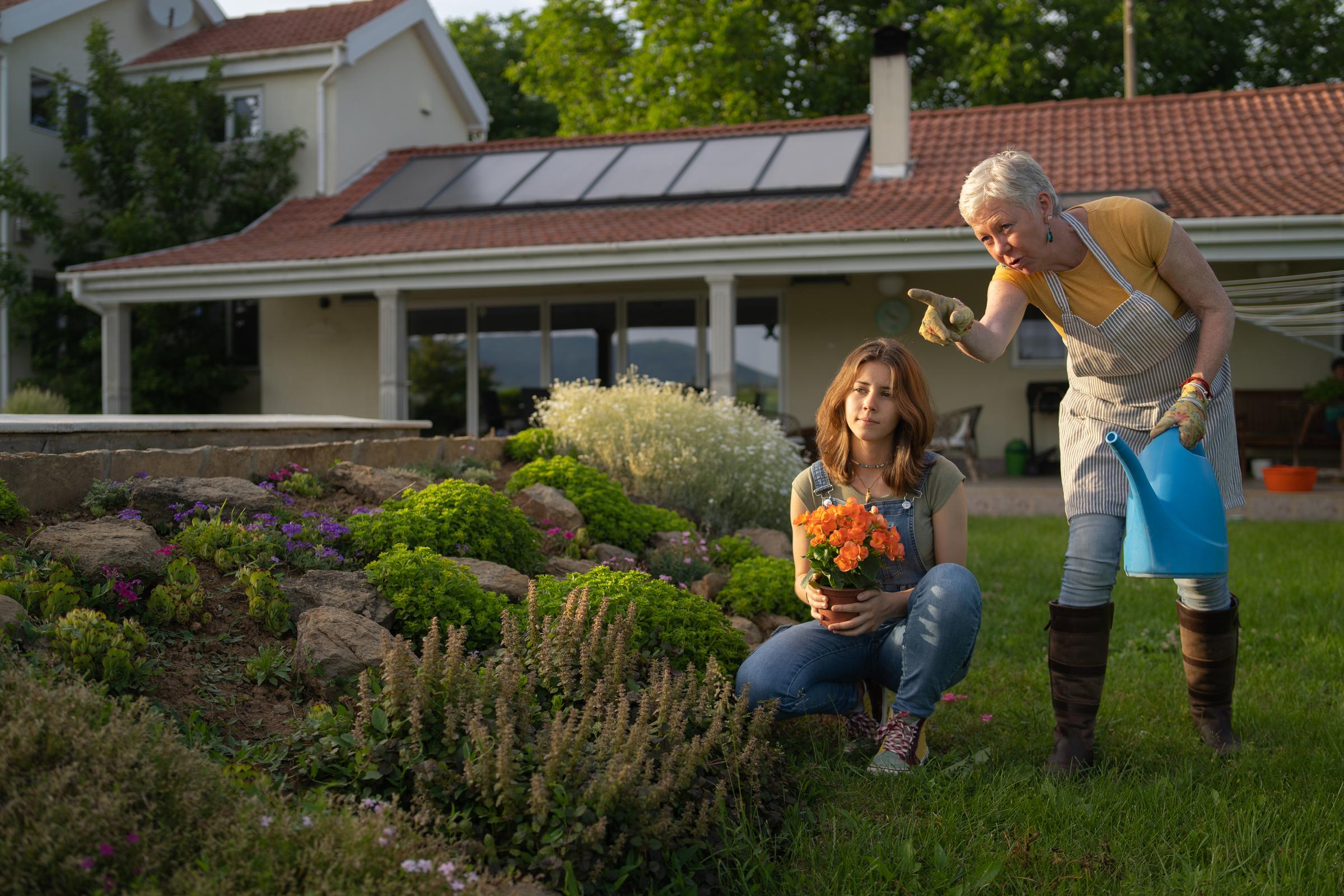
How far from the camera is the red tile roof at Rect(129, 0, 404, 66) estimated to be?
15430 millimetres

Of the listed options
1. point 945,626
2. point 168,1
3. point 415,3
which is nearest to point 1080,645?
point 945,626

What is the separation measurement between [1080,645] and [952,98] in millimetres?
21766

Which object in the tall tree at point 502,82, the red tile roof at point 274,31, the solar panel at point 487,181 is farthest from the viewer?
the tall tree at point 502,82

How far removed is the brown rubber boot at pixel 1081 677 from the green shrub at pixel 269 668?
2044mm

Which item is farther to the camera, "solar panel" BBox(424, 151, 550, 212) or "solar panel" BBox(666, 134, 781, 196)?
"solar panel" BBox(424, 151, 550, 212)

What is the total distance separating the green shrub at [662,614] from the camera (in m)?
3.12

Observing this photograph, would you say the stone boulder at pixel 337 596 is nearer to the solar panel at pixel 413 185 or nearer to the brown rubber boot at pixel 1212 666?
the brown rubber boot at pixel 1212 666

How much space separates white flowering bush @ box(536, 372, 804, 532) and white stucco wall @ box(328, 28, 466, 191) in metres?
10.2

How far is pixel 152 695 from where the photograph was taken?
8.34ft

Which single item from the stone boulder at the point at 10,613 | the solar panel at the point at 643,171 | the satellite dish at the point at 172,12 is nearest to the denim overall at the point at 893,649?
the stone boulder at the point at 10,613

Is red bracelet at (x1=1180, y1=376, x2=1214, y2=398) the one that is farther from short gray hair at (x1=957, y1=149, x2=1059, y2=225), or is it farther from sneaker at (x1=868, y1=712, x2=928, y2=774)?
sneaker at (x1=868, y1=712, x2=928, y2=774)

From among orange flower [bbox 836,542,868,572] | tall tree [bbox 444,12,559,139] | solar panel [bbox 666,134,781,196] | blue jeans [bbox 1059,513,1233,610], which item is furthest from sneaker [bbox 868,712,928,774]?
tall tree [bbox 444,12,559,139]

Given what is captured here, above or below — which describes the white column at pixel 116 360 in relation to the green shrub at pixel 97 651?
above

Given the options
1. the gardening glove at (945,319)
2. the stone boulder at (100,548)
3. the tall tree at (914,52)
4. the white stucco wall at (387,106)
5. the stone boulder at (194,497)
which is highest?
the tall tree at (914,52)
